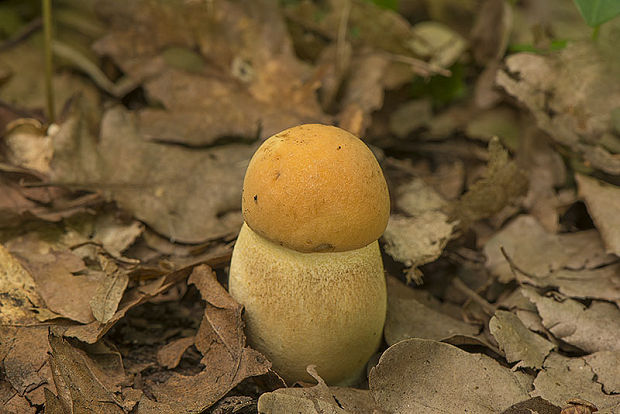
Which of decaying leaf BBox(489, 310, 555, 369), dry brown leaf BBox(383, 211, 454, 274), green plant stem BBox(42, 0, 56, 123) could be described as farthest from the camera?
green plant stem BBox(42, 0, 56, 123)

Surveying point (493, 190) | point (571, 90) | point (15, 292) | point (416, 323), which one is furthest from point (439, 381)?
point (571, 90)

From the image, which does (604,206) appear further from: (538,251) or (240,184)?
(240,184)

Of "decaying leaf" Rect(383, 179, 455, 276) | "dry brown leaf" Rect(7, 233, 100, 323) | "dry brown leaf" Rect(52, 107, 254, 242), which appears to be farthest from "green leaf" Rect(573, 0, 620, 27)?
"dry brown leaf" Rect(7, 233, 100, 323)

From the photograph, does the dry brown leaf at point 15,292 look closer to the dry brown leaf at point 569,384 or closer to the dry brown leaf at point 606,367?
the dry brown leaf at point 569,384

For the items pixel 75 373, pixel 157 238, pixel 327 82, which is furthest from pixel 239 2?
pixel 75 373

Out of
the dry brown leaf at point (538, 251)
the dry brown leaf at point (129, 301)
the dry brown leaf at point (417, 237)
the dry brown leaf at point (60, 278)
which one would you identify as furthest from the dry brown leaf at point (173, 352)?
the dry brown leaf at point (538, 251)

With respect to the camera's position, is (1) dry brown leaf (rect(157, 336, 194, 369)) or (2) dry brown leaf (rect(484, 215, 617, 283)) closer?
(1) dry brown leaf (rect(157, 336, 194, 369))

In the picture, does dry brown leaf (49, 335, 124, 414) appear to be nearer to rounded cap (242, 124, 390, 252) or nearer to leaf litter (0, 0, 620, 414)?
leaf litter (0, 0, 620, 414)
